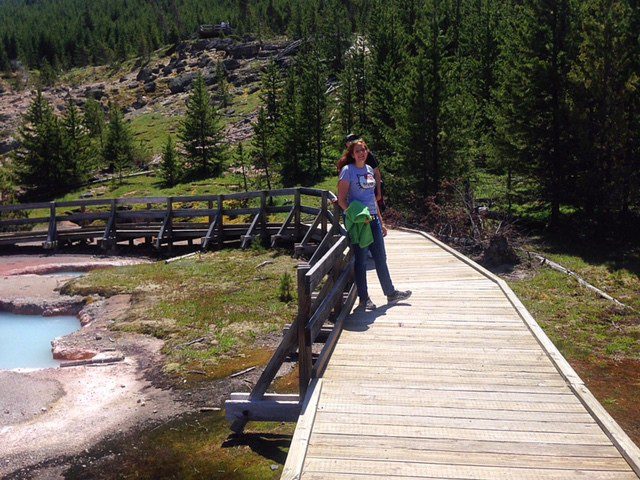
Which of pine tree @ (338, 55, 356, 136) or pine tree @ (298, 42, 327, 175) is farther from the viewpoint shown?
pine tree @ (298, 42, 327, 175)

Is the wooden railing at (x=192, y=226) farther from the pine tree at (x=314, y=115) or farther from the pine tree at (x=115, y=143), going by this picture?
the pine tree at (x=115, y=143)

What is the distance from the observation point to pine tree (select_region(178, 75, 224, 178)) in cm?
4916

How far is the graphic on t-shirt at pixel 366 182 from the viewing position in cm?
848

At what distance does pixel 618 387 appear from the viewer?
378 inches

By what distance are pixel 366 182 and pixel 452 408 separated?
3.85m

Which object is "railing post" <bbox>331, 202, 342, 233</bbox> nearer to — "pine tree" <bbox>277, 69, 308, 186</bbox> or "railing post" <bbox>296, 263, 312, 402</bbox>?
"railing post" <bbox>296, 263, 312, 402</bbox>

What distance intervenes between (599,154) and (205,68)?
8788cm

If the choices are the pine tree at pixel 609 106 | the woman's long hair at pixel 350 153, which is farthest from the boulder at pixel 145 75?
the woman's long hair at pixel 350 153

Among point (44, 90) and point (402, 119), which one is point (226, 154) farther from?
point (44, 90)

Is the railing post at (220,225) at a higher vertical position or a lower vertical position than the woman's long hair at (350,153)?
lower

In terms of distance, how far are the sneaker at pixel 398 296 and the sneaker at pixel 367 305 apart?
36cm

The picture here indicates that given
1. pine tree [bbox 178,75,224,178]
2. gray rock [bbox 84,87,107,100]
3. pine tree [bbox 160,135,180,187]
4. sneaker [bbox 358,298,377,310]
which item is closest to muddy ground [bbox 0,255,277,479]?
sneaker [bbox 358,298,377,310]

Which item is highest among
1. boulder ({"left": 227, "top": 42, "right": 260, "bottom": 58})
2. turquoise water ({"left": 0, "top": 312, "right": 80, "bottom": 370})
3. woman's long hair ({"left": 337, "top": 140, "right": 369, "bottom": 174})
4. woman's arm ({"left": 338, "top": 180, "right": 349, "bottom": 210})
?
boulder ({"left": 227, "top": 42, "right": 260, "bottom": 58})

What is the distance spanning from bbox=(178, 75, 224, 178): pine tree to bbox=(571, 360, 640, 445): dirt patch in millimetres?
42103
